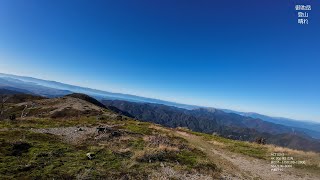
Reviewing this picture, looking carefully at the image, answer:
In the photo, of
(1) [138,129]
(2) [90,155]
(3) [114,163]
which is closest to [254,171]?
(3) [114,163]

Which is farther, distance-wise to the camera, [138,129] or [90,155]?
[138,129]

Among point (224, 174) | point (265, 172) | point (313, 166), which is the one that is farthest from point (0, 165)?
point (313, 166)

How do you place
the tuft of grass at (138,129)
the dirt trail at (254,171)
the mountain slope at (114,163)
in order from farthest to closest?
the tuft of grass at (138,129) < the dirt trail at (254,171) < the mountain slope at (114,163)

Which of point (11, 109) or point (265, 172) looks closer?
point (265, 172)

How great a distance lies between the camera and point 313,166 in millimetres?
31516

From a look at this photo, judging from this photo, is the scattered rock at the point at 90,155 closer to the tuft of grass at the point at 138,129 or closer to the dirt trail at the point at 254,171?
the dirt trail at the point at 254,171

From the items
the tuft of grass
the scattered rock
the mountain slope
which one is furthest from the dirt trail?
the tuft of grass

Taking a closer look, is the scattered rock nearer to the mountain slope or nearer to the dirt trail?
the mountain slope

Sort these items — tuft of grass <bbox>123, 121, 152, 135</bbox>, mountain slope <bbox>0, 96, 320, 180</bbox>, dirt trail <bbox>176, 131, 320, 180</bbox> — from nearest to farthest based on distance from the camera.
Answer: mountain slope <bbox>0, 96, 320, 180</bbox> < dirt trail <bbox>176, 131, 320, 180</bbox> < tuft of grass <bbox>123, 121, 152, 135</bbox>

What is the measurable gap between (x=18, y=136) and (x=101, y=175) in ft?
59.0

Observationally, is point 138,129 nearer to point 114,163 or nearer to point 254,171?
point 114,163

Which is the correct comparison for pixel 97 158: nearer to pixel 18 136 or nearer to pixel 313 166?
pixel 18 136

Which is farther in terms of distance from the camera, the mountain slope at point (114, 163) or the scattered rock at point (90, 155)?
the scattered rock at point (90, 155)

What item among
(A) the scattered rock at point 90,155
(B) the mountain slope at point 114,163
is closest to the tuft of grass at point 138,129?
(B) the mountain slope at point 114,163
